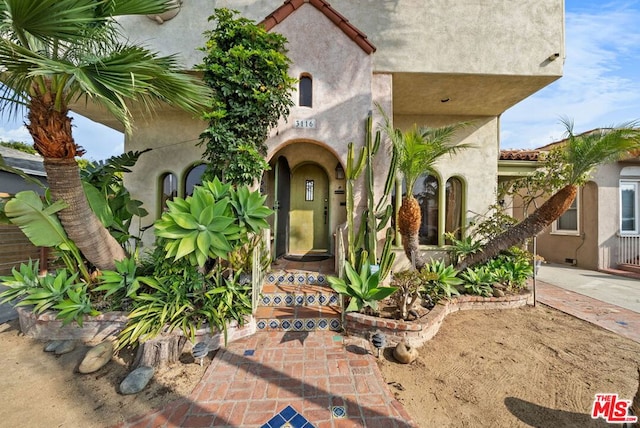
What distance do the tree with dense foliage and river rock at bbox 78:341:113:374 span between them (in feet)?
10.4

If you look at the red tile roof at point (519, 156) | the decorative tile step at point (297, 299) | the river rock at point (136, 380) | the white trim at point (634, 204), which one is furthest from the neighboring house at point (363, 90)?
the white trim at point (634, 204)

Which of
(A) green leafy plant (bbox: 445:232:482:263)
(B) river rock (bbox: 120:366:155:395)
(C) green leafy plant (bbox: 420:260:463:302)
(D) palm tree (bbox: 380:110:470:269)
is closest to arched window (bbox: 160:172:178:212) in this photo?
(B) river rock (bbox: 120:366:155:395)

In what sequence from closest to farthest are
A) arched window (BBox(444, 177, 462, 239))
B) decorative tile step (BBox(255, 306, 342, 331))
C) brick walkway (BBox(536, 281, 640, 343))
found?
decorative tile step (BBox(255, 306, 342, 331)), brick walkway (BBox(536, 281, 640, 343)), arched window (BBox(444, 177, 462, 239))

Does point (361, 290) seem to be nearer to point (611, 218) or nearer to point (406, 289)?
point (406, 289)

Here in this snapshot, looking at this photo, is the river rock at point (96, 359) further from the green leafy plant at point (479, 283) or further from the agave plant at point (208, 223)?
the green leafy plant at point (479, 283)

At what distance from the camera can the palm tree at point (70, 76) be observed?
303 cm

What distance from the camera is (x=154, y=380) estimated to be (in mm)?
3186

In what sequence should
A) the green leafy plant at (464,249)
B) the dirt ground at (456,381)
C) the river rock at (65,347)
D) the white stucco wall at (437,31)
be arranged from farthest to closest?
1. the green leafy plant at (464,249)
2. the white stucco wall at (437,31)
3. the river rock at (65,347)
4. the dirt ground at (456,381)

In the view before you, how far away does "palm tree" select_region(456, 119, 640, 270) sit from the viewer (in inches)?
185

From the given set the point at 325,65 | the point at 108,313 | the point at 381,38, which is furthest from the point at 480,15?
the point at 108,313

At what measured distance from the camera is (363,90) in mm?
5754

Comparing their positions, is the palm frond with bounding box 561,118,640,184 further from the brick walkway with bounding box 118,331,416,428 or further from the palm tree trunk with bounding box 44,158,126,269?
the palm tree trunk with bounding box 44,158,126,269

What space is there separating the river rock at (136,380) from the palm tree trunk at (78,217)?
2.17 metres

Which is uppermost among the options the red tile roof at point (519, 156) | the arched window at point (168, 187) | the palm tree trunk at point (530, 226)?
the red tile roof at point (519, 156)
